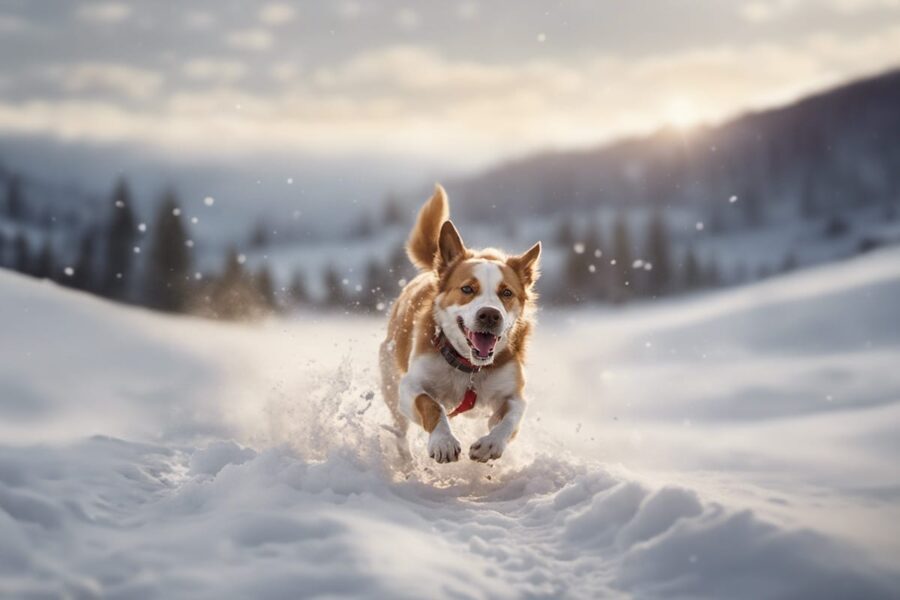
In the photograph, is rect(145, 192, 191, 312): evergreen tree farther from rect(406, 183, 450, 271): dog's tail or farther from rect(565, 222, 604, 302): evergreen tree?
rect(406, 183, 450, 271): dog's tail

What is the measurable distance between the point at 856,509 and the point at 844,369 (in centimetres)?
1180

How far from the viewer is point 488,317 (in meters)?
5.05

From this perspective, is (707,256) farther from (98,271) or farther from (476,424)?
(476,424)

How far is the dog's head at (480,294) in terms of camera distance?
5156 mm

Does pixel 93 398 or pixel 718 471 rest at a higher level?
pixel 93 398

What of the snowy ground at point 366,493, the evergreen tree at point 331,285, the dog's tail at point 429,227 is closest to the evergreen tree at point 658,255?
the evergreen tree at point 331,285

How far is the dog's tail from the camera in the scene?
6836mm

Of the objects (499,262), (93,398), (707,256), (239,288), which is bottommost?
(93,398)

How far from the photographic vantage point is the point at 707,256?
4734 cm

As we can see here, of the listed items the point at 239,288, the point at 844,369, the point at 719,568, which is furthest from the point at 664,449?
the point at 239,288

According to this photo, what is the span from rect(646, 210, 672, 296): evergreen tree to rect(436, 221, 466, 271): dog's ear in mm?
42036

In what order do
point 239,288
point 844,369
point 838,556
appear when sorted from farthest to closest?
point 239,288, point 844,369, point 838,556

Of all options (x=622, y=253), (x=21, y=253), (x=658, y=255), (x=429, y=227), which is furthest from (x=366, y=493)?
(x=658, y=255)

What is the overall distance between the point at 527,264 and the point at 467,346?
101 cm
